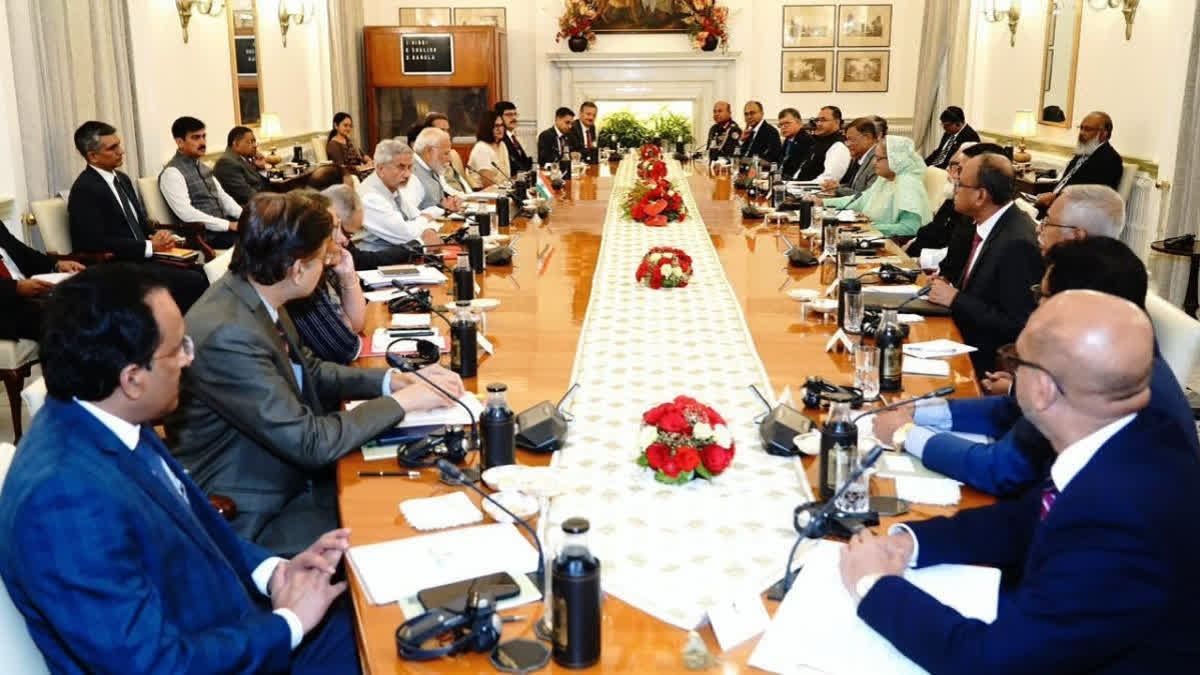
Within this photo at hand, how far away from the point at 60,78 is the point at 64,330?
5.17m

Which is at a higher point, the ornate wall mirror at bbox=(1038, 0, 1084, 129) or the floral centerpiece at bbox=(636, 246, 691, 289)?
the ornate wall mirror at bbox=(1038, 0, 1084, 129)

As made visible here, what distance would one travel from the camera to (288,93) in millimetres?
10297

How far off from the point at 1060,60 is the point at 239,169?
6.65 metres

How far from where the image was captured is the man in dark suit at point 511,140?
9.57 meters

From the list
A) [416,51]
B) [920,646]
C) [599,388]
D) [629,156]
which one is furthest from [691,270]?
[416,51]

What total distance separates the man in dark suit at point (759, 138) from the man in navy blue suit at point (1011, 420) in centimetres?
801

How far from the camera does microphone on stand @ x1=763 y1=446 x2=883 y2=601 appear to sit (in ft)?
5.40

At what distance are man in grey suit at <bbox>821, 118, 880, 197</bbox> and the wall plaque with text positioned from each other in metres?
5.86

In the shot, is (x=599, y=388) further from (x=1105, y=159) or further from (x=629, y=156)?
(x=629, y=156)

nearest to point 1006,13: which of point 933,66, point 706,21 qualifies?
point 933,66

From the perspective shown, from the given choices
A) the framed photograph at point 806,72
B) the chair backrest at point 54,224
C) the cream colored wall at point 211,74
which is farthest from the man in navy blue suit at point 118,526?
the framed photograph at point 806,72

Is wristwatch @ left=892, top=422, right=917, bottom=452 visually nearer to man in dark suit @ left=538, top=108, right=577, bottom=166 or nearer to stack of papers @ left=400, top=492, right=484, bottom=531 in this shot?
stack of papers @ left=400, top=492, right=484, bottom=531

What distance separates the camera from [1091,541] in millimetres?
1343

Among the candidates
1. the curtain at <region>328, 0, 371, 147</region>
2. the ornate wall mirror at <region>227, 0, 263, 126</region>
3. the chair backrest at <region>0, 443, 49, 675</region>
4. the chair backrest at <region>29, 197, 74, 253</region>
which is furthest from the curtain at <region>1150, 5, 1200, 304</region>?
the curtain at <region>328, 0, 371, 147</region>
